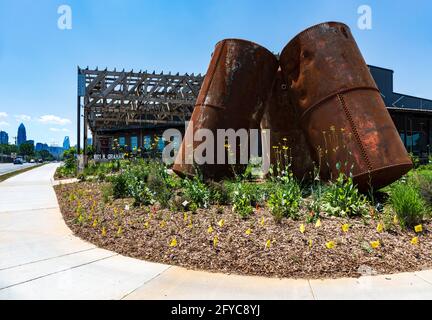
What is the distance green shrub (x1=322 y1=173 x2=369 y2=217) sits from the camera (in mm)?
4898

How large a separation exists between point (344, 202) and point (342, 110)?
1.69 meters

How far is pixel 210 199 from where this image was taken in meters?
6.05

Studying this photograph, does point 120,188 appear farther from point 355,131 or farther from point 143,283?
point 355,131

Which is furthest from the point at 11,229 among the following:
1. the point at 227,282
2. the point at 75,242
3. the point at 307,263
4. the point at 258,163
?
the point at 258,163

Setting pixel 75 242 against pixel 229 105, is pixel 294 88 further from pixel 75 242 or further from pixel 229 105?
pixel 75 242

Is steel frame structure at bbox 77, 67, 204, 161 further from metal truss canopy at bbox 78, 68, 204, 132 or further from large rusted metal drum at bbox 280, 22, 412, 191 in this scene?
large rusted metal drum at bbox 280, 22, 412, 191

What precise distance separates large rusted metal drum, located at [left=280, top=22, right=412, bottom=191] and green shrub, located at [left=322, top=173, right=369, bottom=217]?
26 centimetres

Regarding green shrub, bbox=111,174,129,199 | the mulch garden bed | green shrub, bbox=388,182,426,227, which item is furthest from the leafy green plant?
green shrub, bbox=111,174,129,199

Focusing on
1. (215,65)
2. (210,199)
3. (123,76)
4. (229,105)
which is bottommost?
(210,199)

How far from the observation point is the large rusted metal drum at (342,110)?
5.43 meters

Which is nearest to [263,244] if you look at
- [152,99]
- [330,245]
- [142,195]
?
[330,245]

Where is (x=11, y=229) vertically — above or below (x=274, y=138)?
below
